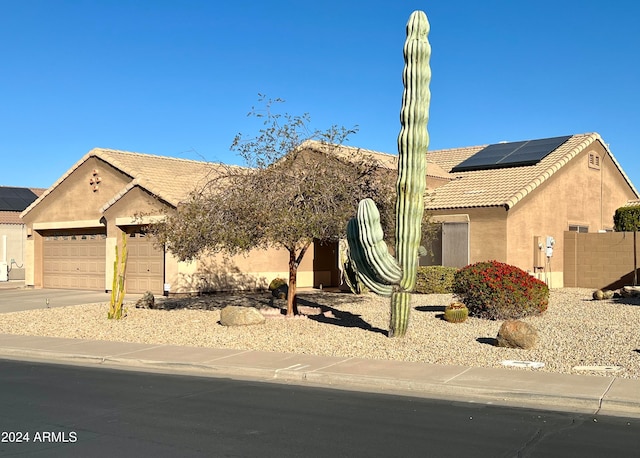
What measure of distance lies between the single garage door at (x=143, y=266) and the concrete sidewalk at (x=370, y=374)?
9.86m

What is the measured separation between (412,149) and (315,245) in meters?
14.7

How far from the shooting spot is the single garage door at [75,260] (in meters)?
27.2

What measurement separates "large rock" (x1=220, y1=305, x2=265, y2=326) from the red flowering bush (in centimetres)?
502

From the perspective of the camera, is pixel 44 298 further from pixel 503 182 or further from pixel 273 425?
pixel 273 425

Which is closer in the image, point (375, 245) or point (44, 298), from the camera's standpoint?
point (375, 245)

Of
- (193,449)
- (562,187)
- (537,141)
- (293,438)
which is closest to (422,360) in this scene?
(293,438)

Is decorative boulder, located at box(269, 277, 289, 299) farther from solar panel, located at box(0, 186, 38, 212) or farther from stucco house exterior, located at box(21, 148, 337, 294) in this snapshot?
solar panel, located at box(0, 186, 38, 212)

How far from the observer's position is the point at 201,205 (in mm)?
16297

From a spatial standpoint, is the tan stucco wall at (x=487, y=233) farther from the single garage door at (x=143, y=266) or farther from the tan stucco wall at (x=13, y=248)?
the tan stucco wall at (x=13, y=248)

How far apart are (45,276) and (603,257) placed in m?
22.1

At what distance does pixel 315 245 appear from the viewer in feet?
90.3

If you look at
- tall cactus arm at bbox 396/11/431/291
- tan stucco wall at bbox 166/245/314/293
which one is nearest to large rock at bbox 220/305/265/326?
tall cactus arm at bbox 396/11/431/291

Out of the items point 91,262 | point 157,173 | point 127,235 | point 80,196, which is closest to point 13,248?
point 80,196

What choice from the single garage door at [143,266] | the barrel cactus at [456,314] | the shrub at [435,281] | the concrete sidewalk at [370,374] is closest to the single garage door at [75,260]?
the single garage door at [143,266]
